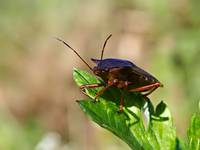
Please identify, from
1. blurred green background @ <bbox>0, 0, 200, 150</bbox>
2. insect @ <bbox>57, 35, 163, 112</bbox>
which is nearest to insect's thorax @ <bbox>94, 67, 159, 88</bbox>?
insect @ <bbox>57, 35, 163, 112</bbox>

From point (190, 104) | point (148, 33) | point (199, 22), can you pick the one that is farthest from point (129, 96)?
point (148, 33)

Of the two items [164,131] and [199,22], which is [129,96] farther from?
[199,22]

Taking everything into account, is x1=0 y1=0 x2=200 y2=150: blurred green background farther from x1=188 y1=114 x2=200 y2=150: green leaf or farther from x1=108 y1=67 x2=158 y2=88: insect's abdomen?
x1=188 y1=114 x2=200 y2=150: green leaf

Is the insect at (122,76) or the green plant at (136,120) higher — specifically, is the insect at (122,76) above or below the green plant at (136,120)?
above

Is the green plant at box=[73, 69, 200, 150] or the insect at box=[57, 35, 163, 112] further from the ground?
the insect at box=[57, 35, 163, 112]

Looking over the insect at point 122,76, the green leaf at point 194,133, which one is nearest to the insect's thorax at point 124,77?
the insect at point 122,76

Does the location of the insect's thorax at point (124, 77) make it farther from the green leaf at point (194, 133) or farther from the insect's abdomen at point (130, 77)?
the green leaf at point (194, 133)
